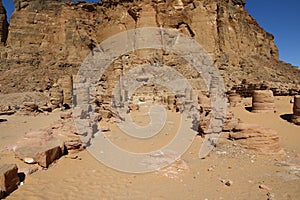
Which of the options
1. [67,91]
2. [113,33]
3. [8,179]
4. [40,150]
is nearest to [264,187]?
[8,179]

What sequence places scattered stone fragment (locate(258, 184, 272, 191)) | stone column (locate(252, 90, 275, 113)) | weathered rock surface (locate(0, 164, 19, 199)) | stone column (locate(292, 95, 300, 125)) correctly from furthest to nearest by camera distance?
stone column (locate(252, 90, 275, 113))
stone column (locate(292, 95, 300, 125))
scattered stone fragment (locate(258, 184, 272, 191))
weathered rock surface (locate(0, 164, 19, 199))

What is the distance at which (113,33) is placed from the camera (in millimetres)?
40312

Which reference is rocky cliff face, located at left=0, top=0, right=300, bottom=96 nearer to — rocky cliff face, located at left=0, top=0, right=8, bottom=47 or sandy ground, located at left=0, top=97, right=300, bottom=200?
rocky cliff face, located at left=0, top=0, right=8, bottom=47

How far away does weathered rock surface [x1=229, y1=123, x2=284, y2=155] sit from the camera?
636 centimetres

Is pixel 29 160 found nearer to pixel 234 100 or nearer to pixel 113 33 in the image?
pixel 234 100

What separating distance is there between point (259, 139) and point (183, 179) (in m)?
2.99

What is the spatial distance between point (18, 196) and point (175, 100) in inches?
582

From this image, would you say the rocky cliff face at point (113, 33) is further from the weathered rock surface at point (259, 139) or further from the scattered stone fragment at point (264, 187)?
the scattered stone fragment at point (264, 187)

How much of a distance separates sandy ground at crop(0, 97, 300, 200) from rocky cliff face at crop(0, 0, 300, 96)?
842 inches

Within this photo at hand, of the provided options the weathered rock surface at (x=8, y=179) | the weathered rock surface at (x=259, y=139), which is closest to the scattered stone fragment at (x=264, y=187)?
the weathered rock surface at (x=259, y=139)

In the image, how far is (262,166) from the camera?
5.53 meters

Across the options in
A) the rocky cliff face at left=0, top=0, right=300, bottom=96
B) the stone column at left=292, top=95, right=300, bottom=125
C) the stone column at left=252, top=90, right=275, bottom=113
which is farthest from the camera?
the rocky cliff face at left=0, top=0, right=300, bottom=96

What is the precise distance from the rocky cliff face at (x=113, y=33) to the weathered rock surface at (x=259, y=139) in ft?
66.3

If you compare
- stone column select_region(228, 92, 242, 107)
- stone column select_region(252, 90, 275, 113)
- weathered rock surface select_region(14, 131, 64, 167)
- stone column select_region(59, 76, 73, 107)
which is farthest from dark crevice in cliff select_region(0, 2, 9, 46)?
stone column select_region(252, 90, 275, 113)
